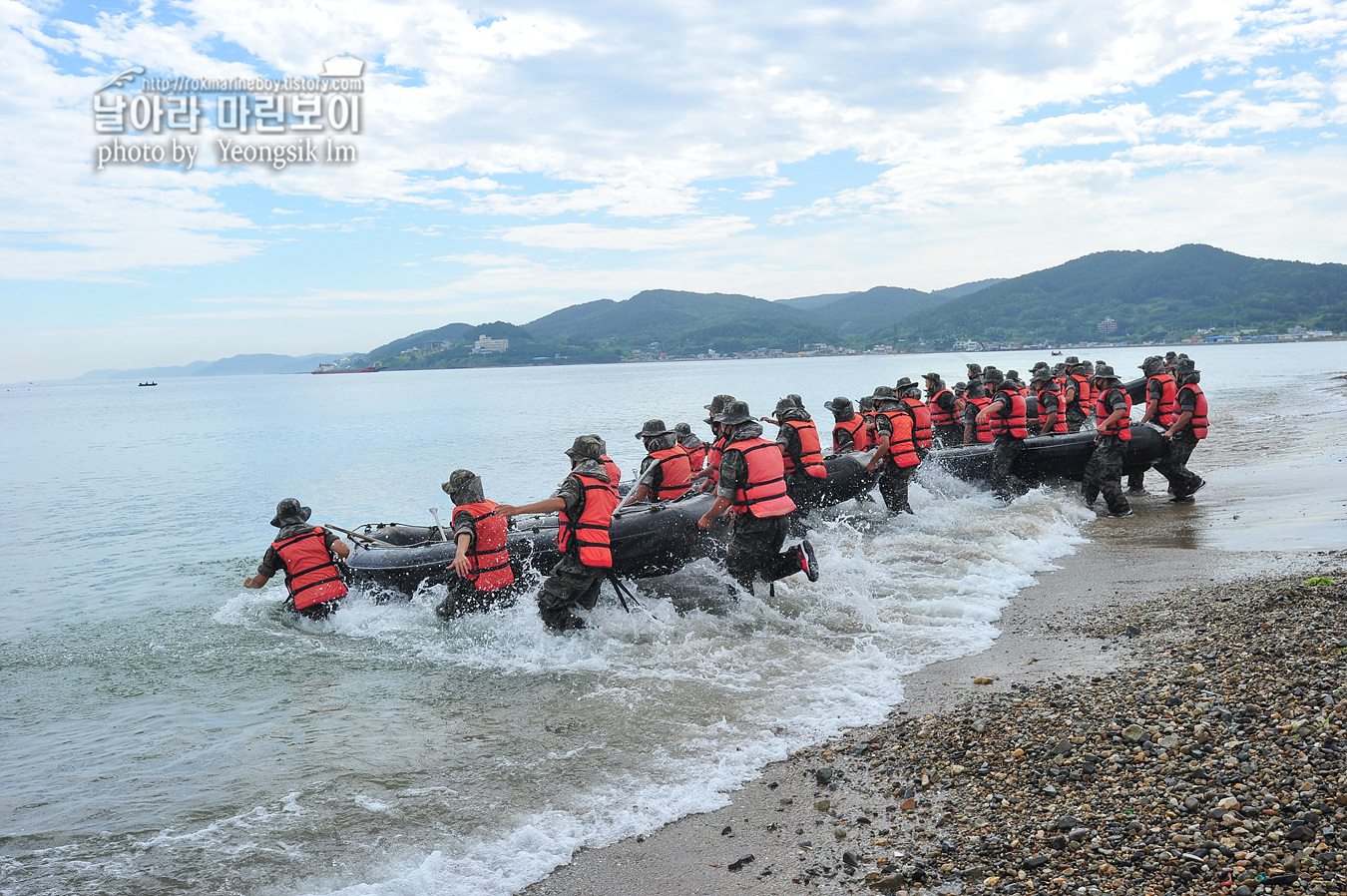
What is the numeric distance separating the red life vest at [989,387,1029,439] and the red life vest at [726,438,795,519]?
6.89m

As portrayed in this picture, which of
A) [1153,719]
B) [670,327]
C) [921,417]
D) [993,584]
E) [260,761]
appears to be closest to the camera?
[1153,719]

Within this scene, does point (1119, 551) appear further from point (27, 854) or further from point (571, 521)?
point (27, 854)

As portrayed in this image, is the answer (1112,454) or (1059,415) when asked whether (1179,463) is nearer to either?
(1112,454)

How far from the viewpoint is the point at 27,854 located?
15.7ft

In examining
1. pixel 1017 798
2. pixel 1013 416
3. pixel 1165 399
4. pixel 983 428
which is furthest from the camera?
pixel 983 428

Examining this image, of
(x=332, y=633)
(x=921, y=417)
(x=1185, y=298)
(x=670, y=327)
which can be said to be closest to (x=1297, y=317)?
(x=1185, y=298)

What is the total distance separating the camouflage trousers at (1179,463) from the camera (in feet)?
42.3

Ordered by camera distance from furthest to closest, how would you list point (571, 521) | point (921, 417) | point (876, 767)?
point (921, 417), point (571, 521), point (876, 767)

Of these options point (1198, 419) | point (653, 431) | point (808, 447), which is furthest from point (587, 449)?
point (1198, 419)

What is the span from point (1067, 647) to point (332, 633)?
7309 millimetres

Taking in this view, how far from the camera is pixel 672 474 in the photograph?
9.66 meters

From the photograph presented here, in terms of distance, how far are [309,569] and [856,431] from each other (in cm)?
786

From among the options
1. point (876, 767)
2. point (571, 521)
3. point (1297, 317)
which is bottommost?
point (876, 767)

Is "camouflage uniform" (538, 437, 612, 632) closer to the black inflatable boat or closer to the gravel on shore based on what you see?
the black inflatable boat
